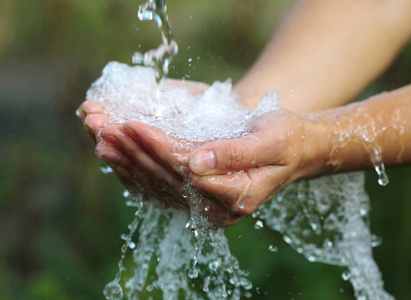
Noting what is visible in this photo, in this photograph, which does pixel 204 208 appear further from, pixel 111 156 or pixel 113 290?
pixel 113 290

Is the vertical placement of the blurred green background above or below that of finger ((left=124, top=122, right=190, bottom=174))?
above

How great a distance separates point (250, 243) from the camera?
1866 millimetres

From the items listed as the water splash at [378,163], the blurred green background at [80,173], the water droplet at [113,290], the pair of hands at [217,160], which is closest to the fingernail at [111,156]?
the pair of hands at [217,160]

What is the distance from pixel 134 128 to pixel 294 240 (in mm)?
710

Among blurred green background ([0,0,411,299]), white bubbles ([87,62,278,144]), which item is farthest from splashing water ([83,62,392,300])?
blurred green background ([0,0,411,299])

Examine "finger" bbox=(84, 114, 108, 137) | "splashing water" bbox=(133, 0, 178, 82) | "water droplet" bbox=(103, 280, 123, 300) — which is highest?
"splashing water" bbox=(133, 0, 178, 82)

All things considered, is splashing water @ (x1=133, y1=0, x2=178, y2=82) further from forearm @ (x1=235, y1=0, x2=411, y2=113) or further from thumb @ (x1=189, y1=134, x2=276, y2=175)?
thumb @ (x1=189, y1=134, x2=276, y2=175)

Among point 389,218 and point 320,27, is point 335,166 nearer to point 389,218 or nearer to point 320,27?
point 320,27

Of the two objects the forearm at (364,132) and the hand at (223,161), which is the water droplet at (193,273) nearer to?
the hand at (223,161)

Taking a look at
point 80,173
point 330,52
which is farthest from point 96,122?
point 80,173

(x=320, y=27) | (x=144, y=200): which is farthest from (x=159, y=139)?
(x=320, y=27)

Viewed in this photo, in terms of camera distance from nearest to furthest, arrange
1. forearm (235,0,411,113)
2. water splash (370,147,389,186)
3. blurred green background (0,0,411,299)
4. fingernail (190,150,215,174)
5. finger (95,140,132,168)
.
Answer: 1. fingernail (190,150,215,174)
2. finger (95,140,132,168)
3. water splash (370,147,389,186)
4. forearm (235,0,411,113)
5. blurred green background (0,0,411,299)

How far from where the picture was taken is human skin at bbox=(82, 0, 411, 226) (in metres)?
0.75

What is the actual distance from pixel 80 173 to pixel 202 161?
68.1 inches
